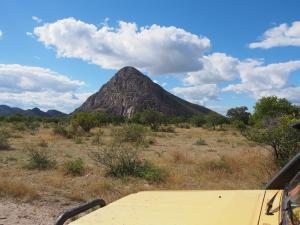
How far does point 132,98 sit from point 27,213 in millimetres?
135201

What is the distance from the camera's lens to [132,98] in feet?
468

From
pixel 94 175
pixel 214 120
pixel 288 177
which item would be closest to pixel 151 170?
pixel 94 175

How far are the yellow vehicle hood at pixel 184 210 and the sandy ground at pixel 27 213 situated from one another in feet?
14.2

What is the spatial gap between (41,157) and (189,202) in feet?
38.0

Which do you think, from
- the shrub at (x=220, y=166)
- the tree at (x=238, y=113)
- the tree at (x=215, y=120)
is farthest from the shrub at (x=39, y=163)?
the tree at (x=238, y=113)

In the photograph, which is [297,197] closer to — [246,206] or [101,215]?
[246,206]

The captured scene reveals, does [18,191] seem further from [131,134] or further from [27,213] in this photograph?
[131,134]

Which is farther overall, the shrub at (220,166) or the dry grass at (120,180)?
the shrub at (220,166)

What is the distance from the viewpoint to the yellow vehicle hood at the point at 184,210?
2415 mm

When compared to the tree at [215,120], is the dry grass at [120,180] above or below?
below

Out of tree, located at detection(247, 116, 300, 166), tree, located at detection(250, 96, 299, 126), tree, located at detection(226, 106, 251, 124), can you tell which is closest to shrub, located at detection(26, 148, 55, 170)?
tree, located at detection(247, 116, 300, 166)

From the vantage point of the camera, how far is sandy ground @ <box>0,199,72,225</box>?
7.14 m

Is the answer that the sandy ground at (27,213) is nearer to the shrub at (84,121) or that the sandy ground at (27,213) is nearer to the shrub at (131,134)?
the shrub at (131,134)

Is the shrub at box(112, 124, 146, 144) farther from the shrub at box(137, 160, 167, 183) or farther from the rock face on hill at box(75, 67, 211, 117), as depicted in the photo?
the rock face on hill at box(75, 67, 211, 117)
